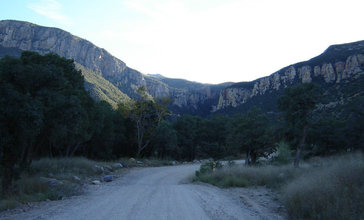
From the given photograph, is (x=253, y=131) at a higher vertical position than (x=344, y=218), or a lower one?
higher

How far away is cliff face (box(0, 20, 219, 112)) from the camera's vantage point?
A: 105 meters

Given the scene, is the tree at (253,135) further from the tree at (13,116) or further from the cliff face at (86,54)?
the cliff face at (86,54)

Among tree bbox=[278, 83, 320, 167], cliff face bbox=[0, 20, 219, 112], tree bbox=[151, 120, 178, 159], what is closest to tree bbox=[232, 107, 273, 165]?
tree bbox=[278, 83, 320, 167]

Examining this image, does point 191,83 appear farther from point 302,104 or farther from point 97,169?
point 302,104

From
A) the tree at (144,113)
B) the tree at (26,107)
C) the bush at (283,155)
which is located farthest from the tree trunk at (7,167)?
the tree at (144,113)

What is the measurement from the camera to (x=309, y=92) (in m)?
19.1

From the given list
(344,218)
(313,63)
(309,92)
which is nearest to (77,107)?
(344,218)

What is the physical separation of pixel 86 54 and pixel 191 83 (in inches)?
3427

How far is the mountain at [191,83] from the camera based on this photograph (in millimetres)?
49938

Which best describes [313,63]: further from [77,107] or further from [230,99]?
[77,107]

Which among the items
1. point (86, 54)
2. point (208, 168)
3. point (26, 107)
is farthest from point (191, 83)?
point (26, 107)

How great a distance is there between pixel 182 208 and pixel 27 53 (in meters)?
13.9

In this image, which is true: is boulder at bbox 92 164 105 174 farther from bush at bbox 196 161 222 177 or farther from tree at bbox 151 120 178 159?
tree at bbox 151 120 178 159

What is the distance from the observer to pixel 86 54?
13288 centimetres
